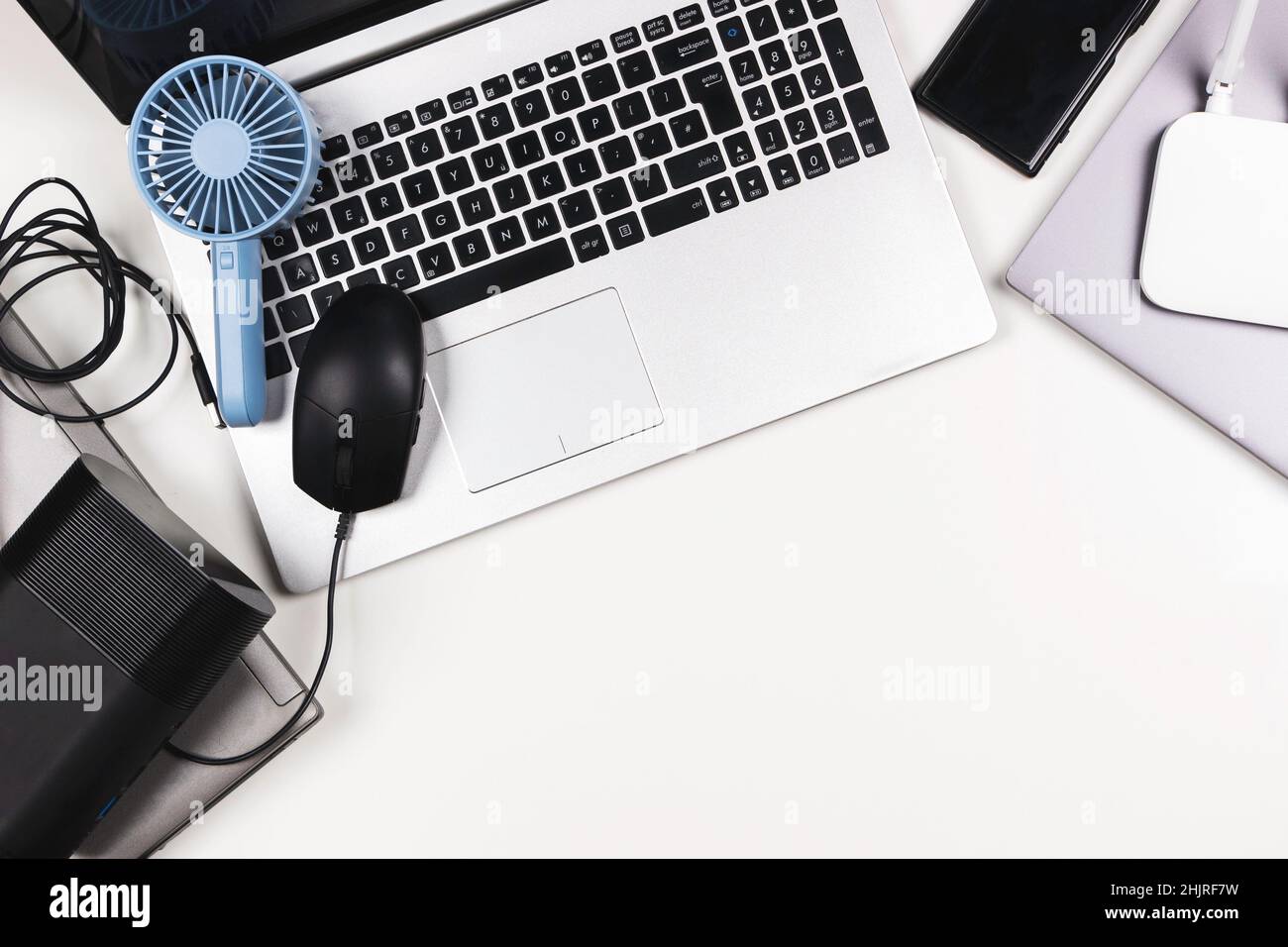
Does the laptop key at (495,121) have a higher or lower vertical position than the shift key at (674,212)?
higher

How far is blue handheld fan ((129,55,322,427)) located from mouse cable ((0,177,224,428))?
0.06 m

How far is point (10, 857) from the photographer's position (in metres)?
0.51

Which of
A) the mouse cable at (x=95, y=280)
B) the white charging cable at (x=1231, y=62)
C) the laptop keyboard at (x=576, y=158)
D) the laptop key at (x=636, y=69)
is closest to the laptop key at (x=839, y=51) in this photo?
the laptop keyboard at (x=576, y=158)

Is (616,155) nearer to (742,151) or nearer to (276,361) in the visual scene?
(742,151)

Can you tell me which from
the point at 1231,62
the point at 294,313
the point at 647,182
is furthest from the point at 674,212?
the point at 1231,62

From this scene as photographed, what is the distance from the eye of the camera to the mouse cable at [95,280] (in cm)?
58

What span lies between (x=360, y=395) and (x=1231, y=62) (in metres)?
0.53

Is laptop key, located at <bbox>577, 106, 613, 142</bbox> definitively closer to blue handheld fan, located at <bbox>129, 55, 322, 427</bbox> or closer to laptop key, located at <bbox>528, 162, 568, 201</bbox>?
laptop key, located at <bbox>528, 162, 568, 201</bbox>

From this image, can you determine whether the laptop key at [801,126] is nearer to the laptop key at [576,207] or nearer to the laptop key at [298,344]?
the laptop key at [576,207]

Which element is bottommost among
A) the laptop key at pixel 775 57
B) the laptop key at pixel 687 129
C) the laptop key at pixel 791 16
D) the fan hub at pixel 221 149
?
the laptop key at pixel 687 129

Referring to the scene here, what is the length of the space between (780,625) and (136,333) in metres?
0.44

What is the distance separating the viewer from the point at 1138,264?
608mm

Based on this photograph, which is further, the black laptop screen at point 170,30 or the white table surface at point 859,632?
the white table surface at point 859,632

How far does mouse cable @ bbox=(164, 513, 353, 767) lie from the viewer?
57 centimetres
